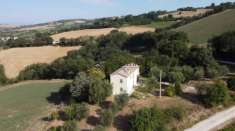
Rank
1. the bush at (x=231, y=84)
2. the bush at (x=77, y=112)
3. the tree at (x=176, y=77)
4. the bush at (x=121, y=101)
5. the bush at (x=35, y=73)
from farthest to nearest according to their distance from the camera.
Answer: the bush at (x=35, y=73), the tree at (x=176, y=77), the bush at (x=231, y=84), the bush at (x=121, y=101), the bush at (x=77, y=112)

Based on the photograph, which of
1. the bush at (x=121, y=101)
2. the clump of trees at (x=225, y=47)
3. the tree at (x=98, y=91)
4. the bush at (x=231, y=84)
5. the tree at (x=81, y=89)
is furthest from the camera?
the clump of trees at (x=225, y=47)

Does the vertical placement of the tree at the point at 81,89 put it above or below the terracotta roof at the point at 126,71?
below

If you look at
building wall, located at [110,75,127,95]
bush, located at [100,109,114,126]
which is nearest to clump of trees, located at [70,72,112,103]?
building wall, located at [110,75,127,95]

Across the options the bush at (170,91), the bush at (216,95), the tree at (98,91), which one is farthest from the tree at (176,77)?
the tree at (98,91)

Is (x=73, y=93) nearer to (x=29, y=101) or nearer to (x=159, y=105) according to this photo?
(x=29, y=101)

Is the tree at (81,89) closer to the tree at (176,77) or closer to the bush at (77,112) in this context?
the bush at (77,112)

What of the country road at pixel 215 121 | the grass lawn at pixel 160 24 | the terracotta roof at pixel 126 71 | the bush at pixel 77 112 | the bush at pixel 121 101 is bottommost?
the country road at pixel 215 121

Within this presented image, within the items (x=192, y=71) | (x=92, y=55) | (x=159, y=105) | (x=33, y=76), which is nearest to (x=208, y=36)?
(x=92, y=55)

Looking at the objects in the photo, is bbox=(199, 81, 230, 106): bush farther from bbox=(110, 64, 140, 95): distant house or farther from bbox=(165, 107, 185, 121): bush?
bbox=(110, 64, 140, 95): distant house
